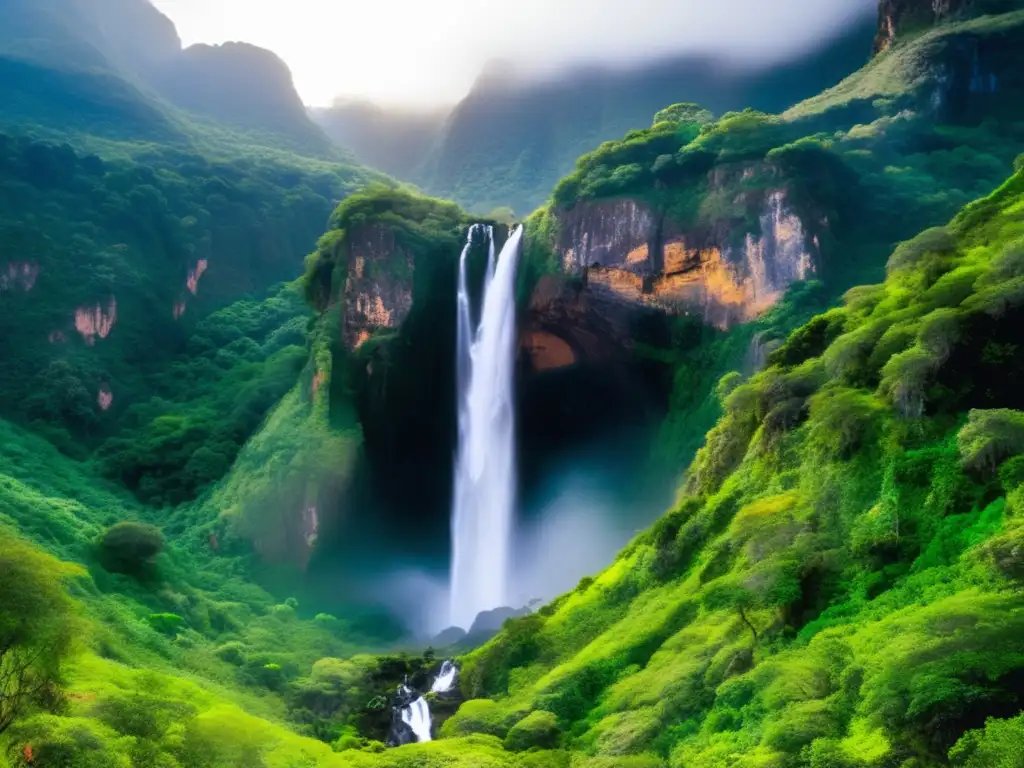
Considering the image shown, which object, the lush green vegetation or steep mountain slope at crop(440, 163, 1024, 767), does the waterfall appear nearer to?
steep mountain slope at crop(440, 163, 1024, 767)

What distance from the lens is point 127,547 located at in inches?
1064

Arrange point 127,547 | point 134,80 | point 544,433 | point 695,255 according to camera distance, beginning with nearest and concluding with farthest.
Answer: point 127,547
point 695,255
point 544,433
point 134,80

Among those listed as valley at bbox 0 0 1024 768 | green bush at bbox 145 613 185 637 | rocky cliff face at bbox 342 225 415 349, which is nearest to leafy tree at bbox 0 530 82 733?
valley at bbox 0 0 1024 768

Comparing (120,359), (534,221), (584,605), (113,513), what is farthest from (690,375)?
(120,359)

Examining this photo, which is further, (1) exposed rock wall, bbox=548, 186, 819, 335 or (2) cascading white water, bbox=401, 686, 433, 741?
(1) exposed rock wall, bbox=548, 186, 819, 335

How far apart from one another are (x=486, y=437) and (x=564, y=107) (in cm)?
4637

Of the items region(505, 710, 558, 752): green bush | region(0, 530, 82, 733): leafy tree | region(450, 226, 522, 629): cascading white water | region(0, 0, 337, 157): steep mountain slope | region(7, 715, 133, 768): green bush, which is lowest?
region(505, 710, 558, 752): green bush

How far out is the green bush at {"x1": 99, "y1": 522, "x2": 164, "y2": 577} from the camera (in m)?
27.0

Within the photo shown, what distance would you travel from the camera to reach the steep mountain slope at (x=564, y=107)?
64.2m

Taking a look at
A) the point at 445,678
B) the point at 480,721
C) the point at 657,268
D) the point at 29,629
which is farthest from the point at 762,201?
the point at 29,629

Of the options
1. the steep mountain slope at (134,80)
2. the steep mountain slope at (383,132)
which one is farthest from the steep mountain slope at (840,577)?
the steep mountain slope at (383,132)

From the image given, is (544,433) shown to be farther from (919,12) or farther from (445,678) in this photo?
(919,12)

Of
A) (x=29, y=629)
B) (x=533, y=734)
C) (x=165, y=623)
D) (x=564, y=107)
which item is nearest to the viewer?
(x=29, y=629)

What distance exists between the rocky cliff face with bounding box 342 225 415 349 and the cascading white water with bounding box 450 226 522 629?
2.46 meters
